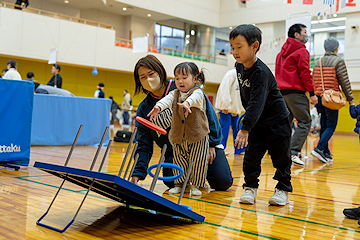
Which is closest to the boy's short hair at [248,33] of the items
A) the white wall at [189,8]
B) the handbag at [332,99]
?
the handbag at [332,99]

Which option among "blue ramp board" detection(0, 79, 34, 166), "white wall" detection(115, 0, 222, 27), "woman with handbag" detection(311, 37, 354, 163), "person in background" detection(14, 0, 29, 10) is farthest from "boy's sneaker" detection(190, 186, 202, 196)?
"white wall" detection(115, 0, 222, 27)

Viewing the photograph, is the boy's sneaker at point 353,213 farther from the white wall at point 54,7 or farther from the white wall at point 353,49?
the white wall at point 353,49

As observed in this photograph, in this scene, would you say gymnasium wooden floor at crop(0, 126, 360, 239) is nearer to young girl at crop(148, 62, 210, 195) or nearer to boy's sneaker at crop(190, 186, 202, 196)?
boy's sneaker at crop(190, 186, 202, 196)

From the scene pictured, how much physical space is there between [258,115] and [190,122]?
0.47 m

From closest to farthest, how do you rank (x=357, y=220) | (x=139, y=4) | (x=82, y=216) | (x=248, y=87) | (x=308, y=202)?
(x=82, y=216) < (x=357, y=220) < (x=248, y=87) < (x=308, y=202) < (x=139, y=4)

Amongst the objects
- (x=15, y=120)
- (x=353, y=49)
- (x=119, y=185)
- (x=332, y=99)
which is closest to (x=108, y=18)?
(x=353, y=49)

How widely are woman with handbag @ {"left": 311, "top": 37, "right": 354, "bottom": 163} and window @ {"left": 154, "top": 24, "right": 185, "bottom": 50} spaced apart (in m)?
16.2

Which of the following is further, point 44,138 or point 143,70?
point 44,138

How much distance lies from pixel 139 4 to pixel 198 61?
427 cm

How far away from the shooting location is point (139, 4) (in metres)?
17.5

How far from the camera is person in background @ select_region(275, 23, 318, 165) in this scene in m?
4.49

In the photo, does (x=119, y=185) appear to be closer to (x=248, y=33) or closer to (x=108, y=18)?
(x=248, y=33)

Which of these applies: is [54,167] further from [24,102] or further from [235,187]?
[24,102]

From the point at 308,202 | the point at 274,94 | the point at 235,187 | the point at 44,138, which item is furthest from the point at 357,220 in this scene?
the point at 44,138
